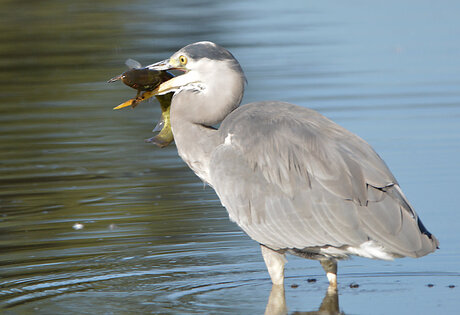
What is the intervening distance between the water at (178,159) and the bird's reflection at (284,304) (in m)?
0.05

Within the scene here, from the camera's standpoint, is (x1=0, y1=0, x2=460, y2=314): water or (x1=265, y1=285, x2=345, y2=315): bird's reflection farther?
Answer: (x1=0, y1=0, x2=460, y2=314): water

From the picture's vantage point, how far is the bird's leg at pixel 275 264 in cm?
697

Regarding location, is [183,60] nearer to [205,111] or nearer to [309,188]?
[205,111]

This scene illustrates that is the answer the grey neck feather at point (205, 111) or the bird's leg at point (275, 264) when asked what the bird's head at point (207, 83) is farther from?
the bird's leg at point (275, 264)

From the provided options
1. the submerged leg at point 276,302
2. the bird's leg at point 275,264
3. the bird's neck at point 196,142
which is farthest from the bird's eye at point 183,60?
the submerged leg at point 276,302

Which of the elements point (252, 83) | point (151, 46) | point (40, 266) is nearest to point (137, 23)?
point (151, 46)

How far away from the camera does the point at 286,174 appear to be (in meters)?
6.80

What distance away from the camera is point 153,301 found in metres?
6.85

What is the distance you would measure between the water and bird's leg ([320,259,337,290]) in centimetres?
8

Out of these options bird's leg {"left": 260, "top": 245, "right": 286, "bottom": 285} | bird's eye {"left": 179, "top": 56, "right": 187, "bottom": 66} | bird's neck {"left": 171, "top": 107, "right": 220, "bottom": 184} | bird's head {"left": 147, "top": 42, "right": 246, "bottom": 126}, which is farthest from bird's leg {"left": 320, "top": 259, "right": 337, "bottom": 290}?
bird's eye {"left": 179, "top": 56, "right": 187, "bottom": 66}

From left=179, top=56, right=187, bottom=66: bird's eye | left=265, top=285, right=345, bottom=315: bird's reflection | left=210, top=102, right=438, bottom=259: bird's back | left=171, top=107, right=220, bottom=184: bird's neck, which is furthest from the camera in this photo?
left=179, top=56, right=187, bottom=66: bird's eye

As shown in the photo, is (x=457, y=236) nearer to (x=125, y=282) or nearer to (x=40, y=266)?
(x=125, y=282)

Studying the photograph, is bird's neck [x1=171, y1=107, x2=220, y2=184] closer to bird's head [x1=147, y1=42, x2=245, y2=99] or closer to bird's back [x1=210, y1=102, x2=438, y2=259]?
bird's back [x1=210, y1=102, x2=438, y2=259]

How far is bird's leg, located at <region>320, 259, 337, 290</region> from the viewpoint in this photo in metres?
6.93
